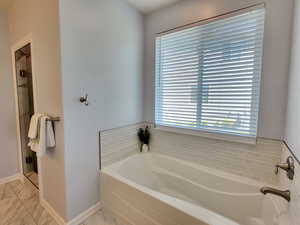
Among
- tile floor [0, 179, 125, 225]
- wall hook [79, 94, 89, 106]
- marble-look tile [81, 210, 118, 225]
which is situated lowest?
marble-look tile [81, 210, 118, 225]

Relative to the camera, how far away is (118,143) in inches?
84.5

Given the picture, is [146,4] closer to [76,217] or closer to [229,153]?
[229,153]

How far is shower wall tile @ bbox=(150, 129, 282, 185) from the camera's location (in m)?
1.59

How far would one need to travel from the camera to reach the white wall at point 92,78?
1563 mm

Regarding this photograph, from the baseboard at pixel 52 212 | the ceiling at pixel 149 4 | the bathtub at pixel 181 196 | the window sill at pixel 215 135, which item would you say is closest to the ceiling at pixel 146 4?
the ceiling at pixel 149 4

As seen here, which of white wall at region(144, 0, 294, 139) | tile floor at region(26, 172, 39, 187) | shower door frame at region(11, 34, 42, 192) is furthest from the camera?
tile floor at region(26, 172, 39, 187)

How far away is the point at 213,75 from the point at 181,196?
153 cm

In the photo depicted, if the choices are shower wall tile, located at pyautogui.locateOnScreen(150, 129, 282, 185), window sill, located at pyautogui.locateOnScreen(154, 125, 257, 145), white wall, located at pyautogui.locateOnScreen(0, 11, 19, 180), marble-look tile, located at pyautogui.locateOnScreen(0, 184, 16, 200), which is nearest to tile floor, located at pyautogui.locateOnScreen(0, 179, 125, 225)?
marble-look tile, located at pyautogui.locateOnScreen(0, 184, 16, 200)

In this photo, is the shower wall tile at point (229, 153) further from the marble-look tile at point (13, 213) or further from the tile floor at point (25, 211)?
the marble-look tile at point (13, 213)

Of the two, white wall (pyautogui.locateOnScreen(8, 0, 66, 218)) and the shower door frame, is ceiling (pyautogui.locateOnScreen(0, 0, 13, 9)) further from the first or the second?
the shower door frame

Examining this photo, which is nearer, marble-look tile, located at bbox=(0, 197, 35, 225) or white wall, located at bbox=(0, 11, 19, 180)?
marble-look tile, located at bbox=(0, 197, 35, 225)

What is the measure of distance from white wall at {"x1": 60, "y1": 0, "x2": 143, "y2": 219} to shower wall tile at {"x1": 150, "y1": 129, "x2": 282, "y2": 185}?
0.75 meters

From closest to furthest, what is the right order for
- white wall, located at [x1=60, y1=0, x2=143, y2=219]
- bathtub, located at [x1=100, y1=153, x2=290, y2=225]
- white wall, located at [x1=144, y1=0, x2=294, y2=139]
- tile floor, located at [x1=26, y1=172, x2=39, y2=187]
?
bathtub, located at [x1=100, y1=153, x2=290, y2=225] → white wall, located at [x1=144, y1=0, x2=294, y2=139] → white wall, located at [x1=60, y1=0, x2=143, y2=219] → tile floor, located at [x1=26, y1=172, x2=39, y2=187]

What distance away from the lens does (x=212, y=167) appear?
6.35 feet
